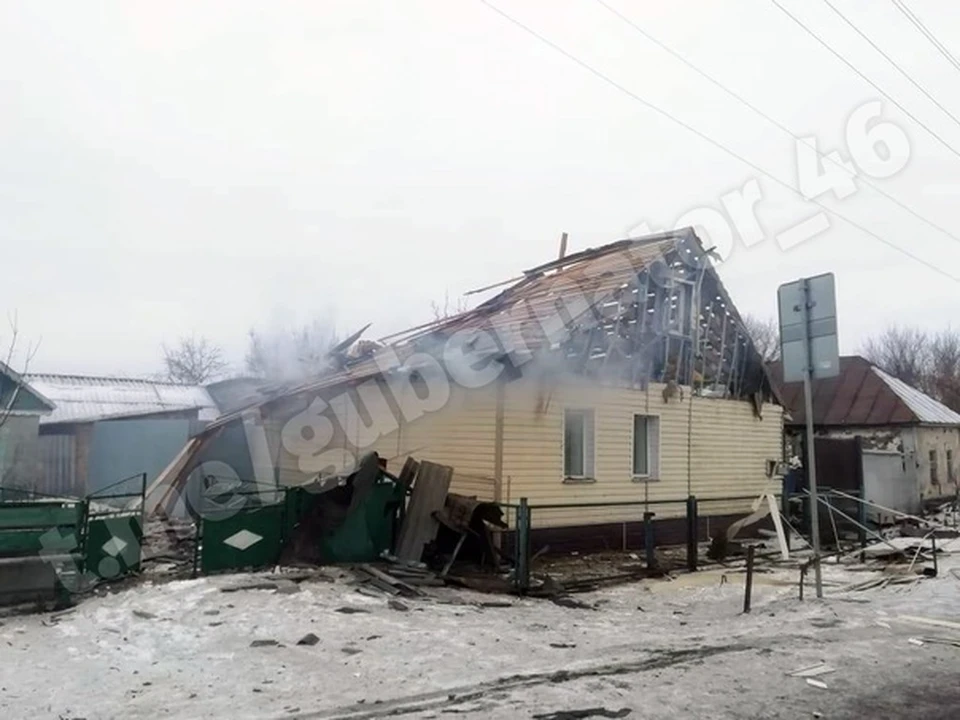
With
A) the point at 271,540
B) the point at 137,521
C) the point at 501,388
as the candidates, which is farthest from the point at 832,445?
the point at 137,521

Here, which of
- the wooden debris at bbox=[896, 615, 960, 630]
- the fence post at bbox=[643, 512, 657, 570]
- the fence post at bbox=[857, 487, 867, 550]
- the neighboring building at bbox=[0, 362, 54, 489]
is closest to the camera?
the wooden debris at bbox=[896, 615, 960, 630]

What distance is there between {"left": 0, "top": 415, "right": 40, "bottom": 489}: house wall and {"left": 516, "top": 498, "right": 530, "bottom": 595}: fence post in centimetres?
1829

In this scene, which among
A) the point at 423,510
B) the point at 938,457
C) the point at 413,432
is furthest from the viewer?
the point at 938,457

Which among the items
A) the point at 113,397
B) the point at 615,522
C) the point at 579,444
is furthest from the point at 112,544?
the point at 113,397

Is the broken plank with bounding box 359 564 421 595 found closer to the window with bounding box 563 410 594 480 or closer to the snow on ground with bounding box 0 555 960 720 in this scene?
the snow on ground with bounding box 0 555 960 720

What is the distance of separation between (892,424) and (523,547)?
71.7 ft

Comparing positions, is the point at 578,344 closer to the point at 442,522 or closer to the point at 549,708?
the point at 442,522

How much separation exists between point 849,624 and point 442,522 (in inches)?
217

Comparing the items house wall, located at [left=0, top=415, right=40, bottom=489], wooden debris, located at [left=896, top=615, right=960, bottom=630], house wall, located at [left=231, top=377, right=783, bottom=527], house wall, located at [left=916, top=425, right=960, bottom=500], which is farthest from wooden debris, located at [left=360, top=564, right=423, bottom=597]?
house wall, located at [left=916, top=425, right=960, bottom=500]

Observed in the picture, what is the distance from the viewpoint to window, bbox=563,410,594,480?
1488cm

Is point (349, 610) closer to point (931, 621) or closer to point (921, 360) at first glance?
point (931, 621)

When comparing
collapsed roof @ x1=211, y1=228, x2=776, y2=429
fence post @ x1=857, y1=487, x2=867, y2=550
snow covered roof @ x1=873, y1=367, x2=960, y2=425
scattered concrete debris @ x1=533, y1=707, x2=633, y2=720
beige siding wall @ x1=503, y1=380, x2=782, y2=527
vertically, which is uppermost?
collapsed roof @ x1=211, y1=228, x2=776, y2=429

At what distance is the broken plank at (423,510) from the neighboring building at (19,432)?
53.7ft

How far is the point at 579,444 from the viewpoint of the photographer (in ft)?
49.4
